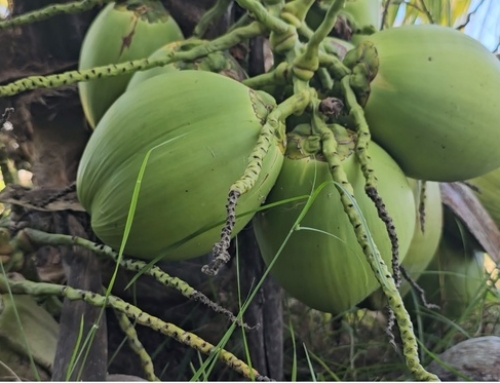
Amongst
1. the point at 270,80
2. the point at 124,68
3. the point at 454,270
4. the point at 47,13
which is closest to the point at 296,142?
the point at 270,80

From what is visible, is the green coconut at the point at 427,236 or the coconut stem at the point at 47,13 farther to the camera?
the green coconut at the point at 427,236

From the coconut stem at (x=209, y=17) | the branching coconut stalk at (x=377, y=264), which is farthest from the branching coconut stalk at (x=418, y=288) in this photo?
the coconut stem at (x=209, y=17)

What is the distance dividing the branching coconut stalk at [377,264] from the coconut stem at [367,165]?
22 mm

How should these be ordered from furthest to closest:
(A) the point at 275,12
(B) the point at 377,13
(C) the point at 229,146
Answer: (B) the point at 377,13
(A) the point at 275,12
(C) the point at 229,146

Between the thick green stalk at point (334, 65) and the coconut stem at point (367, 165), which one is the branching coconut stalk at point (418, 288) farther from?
the thick green stalk at point (334, 65)

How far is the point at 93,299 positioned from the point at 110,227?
0.07 meters

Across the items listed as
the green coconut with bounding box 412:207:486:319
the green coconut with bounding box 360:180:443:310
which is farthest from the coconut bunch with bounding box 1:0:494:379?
the green coconut with bounding box 412:207:486:319

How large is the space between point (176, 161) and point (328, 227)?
159 millimetres

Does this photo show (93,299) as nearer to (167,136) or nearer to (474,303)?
(167,136)

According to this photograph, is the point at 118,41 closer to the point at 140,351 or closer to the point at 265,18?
the point at 265,18

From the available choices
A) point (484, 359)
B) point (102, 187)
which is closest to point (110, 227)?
point (102, 187)

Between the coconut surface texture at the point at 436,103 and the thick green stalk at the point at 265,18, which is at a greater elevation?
the thick green stalk at the point at 265,18

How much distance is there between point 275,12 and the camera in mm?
753

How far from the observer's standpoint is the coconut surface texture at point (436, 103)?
2.26 ft
